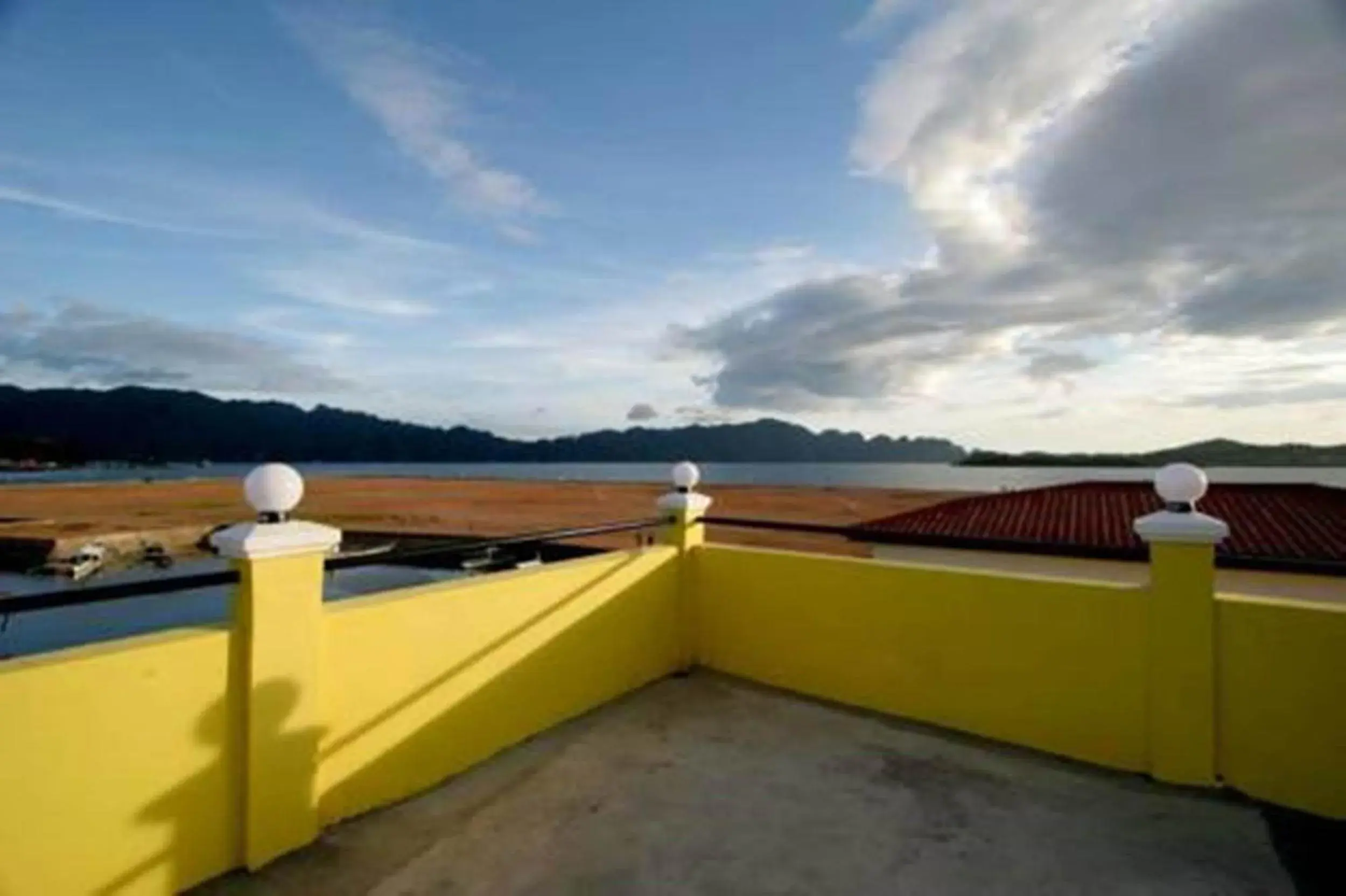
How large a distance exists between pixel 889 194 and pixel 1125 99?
2126 millimetres

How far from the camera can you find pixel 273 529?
2.17 metres

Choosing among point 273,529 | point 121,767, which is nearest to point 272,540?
point 273,529

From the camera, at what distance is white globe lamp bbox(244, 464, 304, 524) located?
220cm

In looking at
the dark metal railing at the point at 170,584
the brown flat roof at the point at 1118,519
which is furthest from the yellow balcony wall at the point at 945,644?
the brown flat roof at the point at 1118,519

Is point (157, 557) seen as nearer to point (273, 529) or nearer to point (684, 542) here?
point (684, 542)

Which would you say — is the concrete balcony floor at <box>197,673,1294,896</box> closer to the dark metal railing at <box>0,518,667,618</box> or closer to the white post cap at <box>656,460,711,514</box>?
the dark metal railing at <box>0,518,667,618</box>

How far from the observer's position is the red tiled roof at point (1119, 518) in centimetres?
750

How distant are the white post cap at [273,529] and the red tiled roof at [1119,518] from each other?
229 inches

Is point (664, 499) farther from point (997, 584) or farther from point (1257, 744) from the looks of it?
point (1257, 744)

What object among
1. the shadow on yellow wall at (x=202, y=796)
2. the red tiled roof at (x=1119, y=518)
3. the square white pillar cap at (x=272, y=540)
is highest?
the square white pillar cap at (x=272, y=540)

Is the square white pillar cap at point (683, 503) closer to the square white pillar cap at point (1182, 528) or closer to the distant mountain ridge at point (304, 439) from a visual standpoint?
the square white pillar cap at point (1182, 528)

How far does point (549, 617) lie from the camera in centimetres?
340

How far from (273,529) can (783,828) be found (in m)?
2.06

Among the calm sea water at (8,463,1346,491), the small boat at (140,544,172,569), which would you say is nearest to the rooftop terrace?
the small boat at (140,544,172,569)
